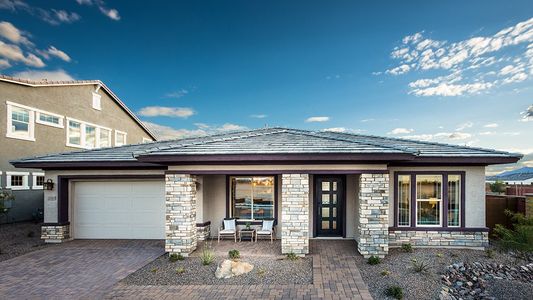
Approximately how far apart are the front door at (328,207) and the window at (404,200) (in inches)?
70.7

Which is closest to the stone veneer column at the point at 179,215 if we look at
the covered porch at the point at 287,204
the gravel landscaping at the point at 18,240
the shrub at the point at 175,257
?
the covered porch at the point at 287,204

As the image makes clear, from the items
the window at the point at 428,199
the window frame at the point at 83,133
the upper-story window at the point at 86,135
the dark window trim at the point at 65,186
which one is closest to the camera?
the window at the point at 428,199

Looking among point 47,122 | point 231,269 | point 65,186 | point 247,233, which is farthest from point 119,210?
point 47,122


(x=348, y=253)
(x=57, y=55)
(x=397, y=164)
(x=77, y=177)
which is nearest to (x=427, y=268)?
(x=348, y=253)

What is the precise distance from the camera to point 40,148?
→ 570 inches

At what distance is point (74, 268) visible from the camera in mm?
6766

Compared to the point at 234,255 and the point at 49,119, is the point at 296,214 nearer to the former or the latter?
the point at 234,255

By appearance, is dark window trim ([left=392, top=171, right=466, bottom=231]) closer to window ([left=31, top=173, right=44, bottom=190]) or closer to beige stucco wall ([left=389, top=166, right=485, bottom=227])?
beige stucco wall ([left=389, top=166, right=485, bottom=227])

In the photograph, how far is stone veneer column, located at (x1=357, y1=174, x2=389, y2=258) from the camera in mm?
6996

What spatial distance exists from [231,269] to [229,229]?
3.02m

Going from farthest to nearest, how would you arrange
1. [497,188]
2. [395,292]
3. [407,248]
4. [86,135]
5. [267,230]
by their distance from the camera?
[497,188]
[86,135]
[267,230]
[407,248]
[395,292]

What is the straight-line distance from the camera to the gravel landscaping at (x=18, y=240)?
841cm

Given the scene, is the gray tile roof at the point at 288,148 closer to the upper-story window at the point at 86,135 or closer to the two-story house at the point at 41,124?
the two-story house at the point at 41,124

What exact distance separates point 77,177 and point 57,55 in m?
9.62
